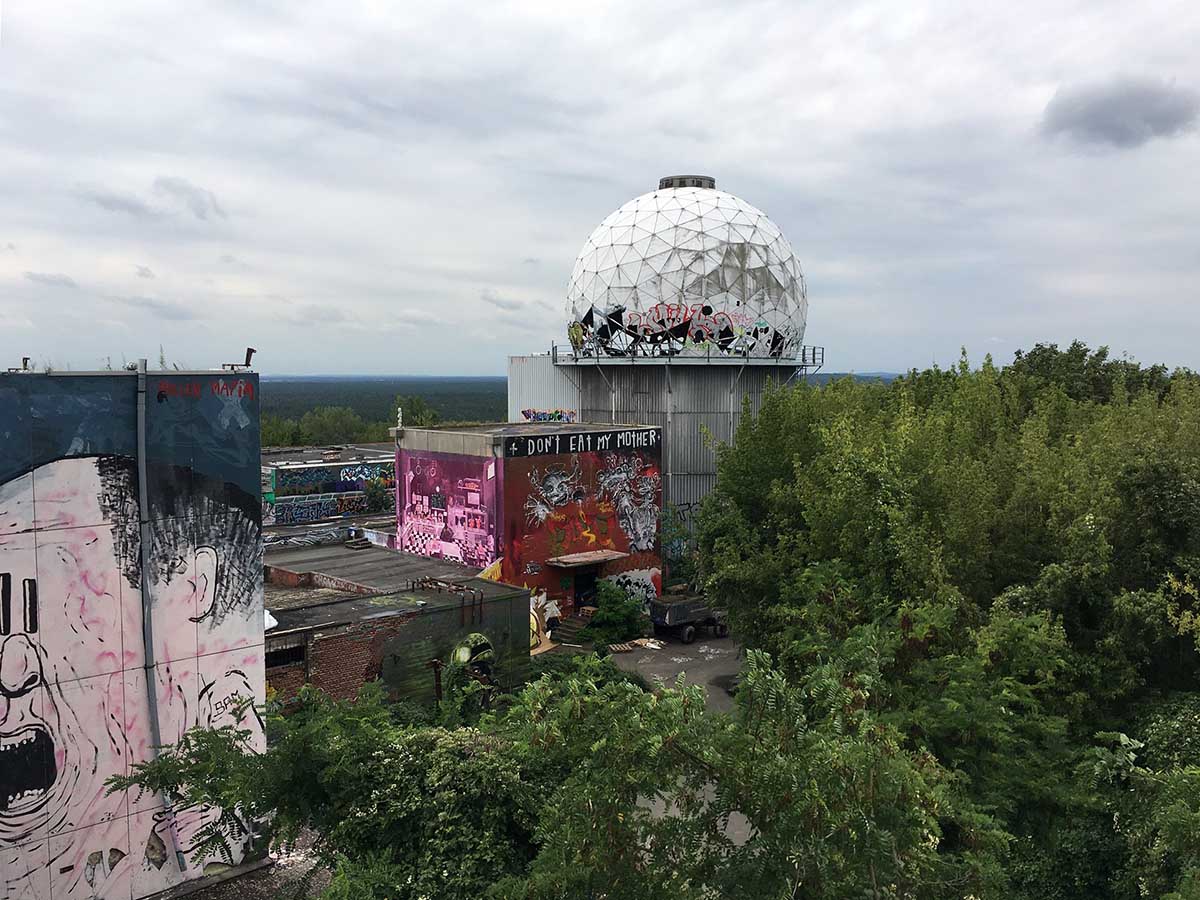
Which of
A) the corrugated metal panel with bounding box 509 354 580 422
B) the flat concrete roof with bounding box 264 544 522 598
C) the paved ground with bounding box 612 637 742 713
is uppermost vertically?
the corrugated metal panel with bounding box 509 354 580 422

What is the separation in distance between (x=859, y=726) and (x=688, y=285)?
2827 centimetres

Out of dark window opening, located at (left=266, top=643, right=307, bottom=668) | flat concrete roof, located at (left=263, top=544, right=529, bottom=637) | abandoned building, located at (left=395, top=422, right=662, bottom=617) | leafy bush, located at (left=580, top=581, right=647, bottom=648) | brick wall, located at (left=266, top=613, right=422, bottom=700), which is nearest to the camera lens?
dark window opening, located at (left=266, top=643, right=307, bottom=668)

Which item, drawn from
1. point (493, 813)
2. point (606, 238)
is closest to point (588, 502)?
point (606, 238)

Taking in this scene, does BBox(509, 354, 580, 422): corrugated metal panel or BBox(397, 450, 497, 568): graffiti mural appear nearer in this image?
BBox(397, 450, 497, 568): graffiti mural

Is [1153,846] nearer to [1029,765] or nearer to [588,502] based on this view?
[1029,765]

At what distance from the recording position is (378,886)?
9.28m

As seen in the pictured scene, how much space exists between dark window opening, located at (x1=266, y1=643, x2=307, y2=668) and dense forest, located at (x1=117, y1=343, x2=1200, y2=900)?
352 cm

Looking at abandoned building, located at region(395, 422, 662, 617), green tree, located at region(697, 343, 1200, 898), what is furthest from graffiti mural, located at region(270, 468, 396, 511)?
green tree, located at region(697, 343, 1200, 898)

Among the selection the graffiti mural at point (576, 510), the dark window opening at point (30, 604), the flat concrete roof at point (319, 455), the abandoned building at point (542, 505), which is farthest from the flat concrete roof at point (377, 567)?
the flat concrete roof at point (319, 455)

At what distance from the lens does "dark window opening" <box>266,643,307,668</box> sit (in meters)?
18.8

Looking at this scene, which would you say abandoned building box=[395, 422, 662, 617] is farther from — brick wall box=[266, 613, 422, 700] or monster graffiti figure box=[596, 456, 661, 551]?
brick wall box=[266, 613, 422, 700]

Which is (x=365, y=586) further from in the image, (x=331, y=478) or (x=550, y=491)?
(x=331, y=478)

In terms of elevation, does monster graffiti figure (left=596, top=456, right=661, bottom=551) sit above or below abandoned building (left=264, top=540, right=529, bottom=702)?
above

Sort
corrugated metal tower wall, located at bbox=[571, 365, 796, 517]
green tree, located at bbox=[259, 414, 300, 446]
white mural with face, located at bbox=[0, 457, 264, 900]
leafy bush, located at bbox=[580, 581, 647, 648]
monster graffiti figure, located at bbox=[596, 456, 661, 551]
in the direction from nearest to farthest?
white mural with face, located at bbox=[0, 457, 264, 900] → leafy bush, located at bbox=[580, 581, 647, 648] → monster graffiti figure, located at bbox=[596, 456, 661, 551] → corrugated metal tower wall, located at bbox=[571, 365, 796, 517] → green tree, located at bbox=[259, 414, 300, 446]
